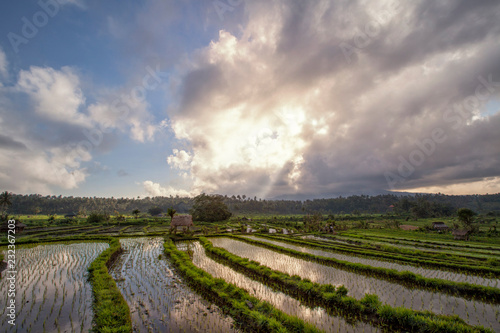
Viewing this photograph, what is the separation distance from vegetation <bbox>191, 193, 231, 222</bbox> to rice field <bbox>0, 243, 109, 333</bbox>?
5216cm

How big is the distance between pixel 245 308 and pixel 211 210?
211 feet

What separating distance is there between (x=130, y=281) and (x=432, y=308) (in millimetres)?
17057

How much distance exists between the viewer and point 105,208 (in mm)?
136625

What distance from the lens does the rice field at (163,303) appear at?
28.7 ft

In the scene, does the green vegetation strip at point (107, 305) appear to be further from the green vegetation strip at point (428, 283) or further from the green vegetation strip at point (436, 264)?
the green vegetation strip at point (436, 264)

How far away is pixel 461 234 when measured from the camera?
1366 inches

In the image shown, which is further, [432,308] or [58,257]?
[58,257]

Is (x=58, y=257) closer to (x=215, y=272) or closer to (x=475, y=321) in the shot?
(x=215, y=272)

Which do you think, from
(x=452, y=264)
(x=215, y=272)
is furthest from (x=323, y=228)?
(x=215, y=272)

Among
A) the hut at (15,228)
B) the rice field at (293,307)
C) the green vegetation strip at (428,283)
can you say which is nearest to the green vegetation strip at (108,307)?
the rice field at (293,307)

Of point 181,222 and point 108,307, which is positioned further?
point 181,222

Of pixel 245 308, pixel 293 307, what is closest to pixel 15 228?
pixel 245 308

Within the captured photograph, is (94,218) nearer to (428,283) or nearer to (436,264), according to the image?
(428,283)

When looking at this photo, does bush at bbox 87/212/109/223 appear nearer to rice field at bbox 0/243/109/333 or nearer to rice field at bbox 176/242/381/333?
rice field at bbox 0/243/109/333
